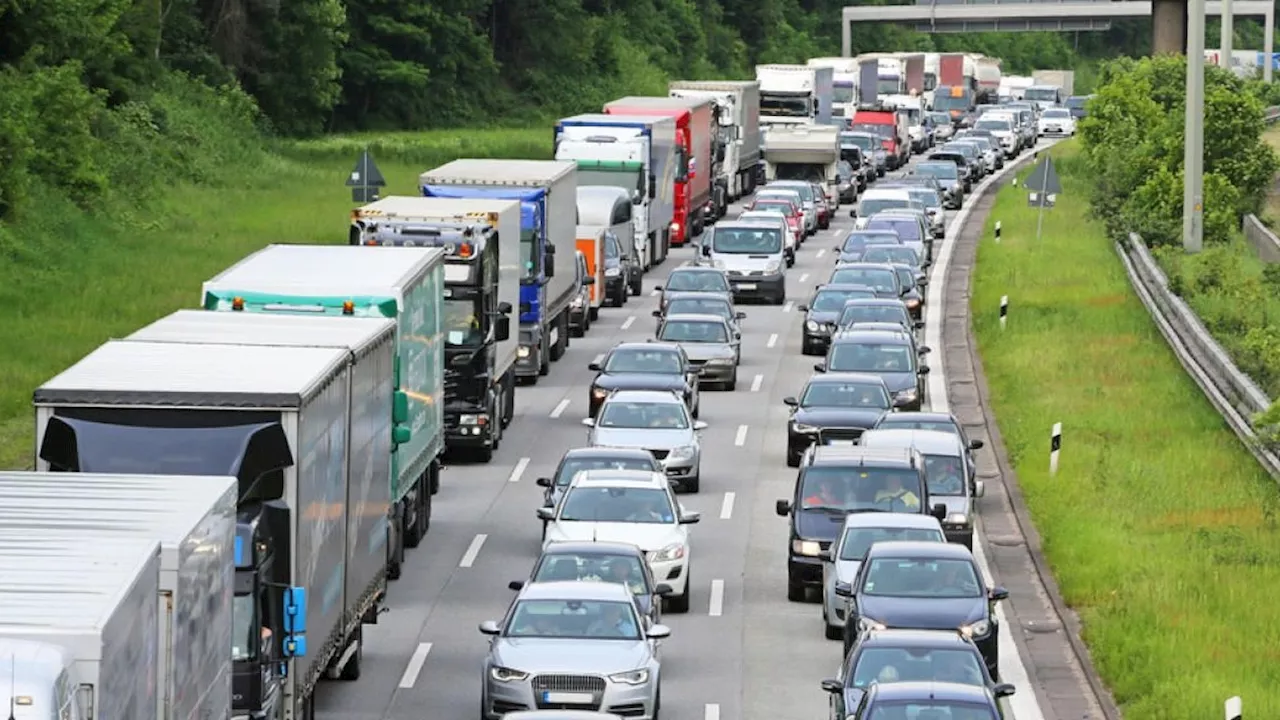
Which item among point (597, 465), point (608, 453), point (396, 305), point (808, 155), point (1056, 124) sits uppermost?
point (1056, 124)

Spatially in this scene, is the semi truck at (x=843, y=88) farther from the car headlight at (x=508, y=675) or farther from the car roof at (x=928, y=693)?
the car roof at (x=928, y=693)

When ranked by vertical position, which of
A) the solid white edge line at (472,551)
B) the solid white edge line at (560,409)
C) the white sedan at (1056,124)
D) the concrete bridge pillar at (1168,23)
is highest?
the concrete bridge pillar at (1168,23)

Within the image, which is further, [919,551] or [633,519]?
[633,519]

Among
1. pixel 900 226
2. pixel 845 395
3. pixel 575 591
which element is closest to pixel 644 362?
pixel 845 395

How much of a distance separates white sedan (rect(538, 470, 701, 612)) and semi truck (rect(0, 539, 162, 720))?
13673 mm

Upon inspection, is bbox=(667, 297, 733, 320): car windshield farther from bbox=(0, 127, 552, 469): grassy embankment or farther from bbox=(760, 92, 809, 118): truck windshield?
bbox=(760, 92, 809, 118): truck windshield

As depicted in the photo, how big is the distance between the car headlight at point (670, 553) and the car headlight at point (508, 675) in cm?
592

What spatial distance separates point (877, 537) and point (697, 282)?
26.2 metres

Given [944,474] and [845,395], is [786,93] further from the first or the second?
[944,474]

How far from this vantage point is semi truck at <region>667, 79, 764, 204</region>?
82375 millimetres

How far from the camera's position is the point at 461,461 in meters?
39.1

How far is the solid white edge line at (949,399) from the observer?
25312 millimetres

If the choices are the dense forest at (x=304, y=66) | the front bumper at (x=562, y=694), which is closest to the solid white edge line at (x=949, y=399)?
the front bumper at (x=562, y=694)

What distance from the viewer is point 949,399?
1796 inches
